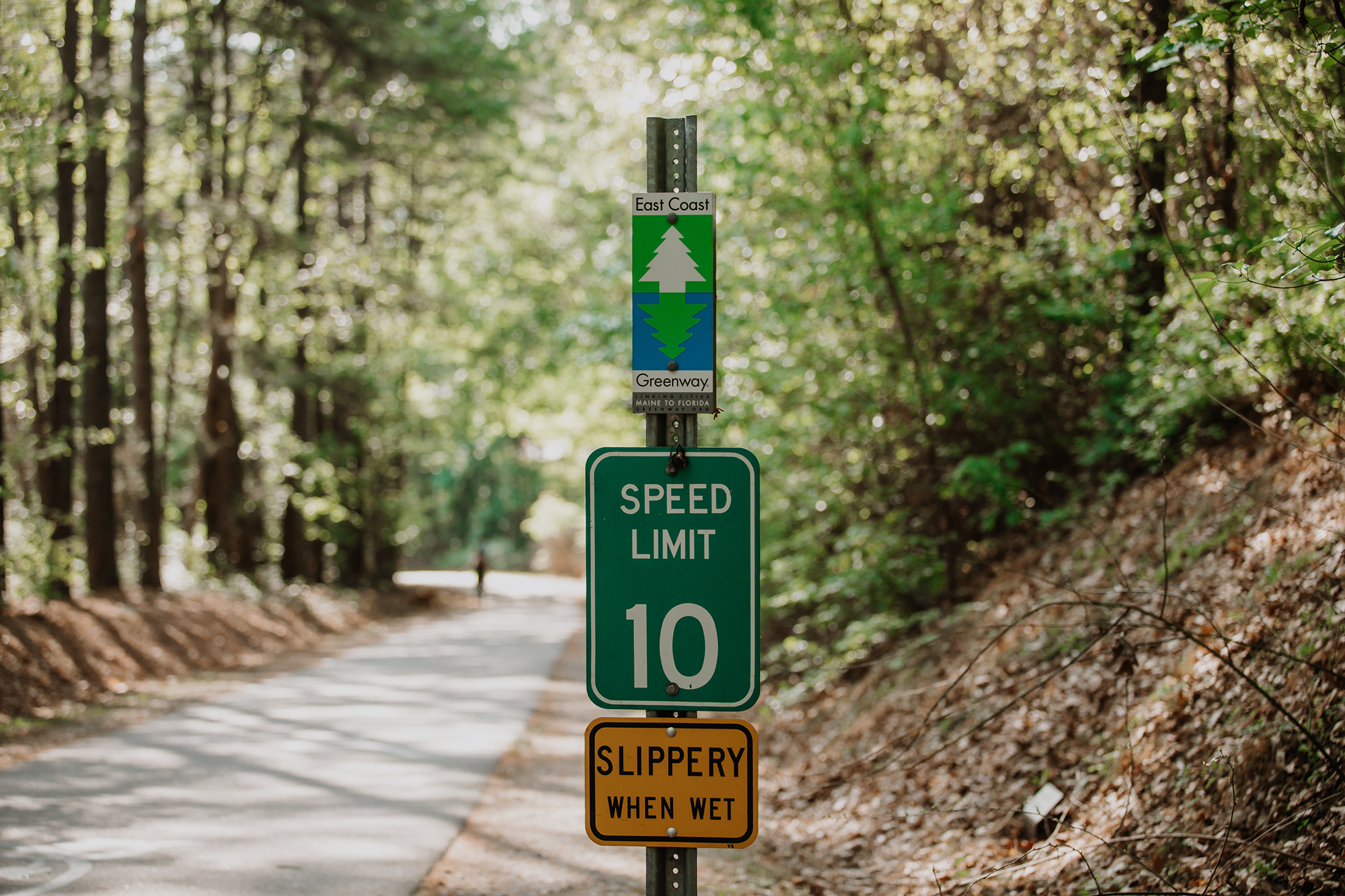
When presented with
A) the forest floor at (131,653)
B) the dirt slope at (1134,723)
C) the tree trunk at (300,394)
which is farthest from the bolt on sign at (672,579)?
the tree trunk at (300,394)

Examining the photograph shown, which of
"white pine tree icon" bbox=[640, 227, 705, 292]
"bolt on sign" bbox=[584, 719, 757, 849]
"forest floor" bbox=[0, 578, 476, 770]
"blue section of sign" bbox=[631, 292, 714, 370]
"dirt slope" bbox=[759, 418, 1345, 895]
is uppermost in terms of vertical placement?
"white pine tree icon" bbox=[640, 227, 705, 292]

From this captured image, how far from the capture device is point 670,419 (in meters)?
2.99

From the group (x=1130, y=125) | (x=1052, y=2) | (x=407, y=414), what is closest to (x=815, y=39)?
(x=1052, y=2)

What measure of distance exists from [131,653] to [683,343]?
14.9 meters

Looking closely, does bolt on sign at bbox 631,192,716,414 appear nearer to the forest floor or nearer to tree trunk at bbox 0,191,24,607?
the forest floor

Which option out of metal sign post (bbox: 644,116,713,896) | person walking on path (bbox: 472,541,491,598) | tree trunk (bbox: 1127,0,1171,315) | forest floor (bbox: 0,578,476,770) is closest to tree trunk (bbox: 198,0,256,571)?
forest floor (bbox: 0,578,476,770)

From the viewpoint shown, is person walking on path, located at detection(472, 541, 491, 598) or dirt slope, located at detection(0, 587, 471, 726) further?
person walking on path, located at detection(472, 541, 491, 598)

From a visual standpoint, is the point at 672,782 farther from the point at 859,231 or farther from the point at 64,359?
the point at 64,359

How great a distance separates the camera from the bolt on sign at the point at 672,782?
2.83 m

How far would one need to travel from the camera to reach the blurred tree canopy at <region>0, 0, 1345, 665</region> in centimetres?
729

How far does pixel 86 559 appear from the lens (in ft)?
56.7

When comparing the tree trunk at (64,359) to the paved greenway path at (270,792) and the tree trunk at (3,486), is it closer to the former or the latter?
the tree trunk at (3,486)

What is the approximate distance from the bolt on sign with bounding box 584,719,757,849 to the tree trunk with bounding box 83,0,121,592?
51.0 ft

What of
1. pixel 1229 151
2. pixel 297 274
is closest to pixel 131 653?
pixel 297 274
